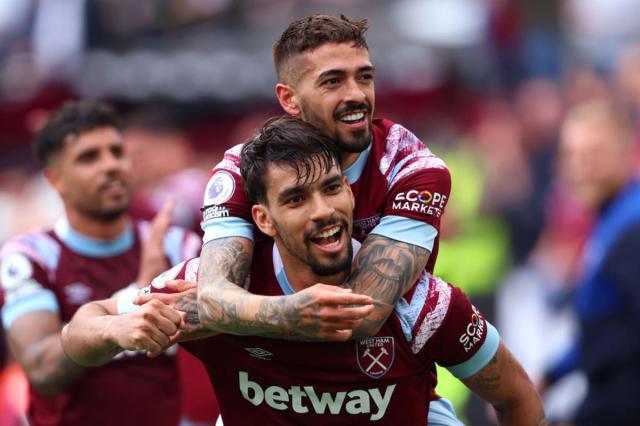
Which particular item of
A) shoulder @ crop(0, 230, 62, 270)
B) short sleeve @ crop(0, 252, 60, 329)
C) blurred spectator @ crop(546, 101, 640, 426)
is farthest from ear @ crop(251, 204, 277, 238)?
blurred spectator @ crop(546, 101, 640, 426)

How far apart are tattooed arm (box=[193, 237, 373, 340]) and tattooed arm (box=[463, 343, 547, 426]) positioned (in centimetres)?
73

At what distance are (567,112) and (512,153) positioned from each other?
75 centimetres

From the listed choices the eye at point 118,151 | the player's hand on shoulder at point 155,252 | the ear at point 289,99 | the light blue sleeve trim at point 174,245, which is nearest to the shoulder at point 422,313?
the ear at point 289,99

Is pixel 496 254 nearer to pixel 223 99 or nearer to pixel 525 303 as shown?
pixel 525 303

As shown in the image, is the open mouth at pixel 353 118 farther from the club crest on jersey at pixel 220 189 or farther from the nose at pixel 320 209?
the club crest on jersey at pixel 220 189

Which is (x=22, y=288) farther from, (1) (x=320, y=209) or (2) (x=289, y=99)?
(1) (x=320, y=209)

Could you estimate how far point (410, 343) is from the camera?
5.16 m

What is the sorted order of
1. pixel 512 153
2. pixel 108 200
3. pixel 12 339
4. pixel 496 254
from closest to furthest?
pixel 12 339 < pixel 108 200 < pixel 496 254 < pixel 512 153

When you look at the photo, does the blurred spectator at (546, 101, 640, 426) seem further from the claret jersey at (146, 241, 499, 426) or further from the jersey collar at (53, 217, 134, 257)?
the jersey collar at (53, 217, 134, 257)

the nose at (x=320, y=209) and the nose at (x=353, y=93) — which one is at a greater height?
the nose at (x=353, y=93)

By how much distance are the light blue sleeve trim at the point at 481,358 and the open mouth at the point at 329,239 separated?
753 mm

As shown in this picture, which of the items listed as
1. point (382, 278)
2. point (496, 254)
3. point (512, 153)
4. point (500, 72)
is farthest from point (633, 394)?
point (500, 72)

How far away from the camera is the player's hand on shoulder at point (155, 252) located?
634 centimetres

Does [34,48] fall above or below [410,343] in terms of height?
above
